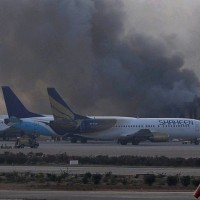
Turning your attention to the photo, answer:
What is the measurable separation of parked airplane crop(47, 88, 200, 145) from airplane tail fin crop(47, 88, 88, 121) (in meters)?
0.20

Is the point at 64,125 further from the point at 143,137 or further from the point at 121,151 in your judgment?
the point at 121,151

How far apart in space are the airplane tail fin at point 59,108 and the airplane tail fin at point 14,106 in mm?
4245

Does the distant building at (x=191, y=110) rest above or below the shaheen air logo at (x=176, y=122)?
above

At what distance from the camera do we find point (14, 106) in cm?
15138

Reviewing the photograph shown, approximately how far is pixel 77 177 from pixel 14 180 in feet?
14.2

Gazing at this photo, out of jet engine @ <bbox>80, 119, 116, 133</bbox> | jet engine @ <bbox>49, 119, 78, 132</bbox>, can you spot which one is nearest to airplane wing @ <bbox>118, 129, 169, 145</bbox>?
jet engine @ <bbox>80, 119, 116, 133</bbox>

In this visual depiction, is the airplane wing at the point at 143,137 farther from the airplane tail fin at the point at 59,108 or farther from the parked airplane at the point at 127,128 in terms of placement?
the airplane tail fin at the point at 59,108

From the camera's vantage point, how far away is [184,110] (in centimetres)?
16625

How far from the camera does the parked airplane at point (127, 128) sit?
137m

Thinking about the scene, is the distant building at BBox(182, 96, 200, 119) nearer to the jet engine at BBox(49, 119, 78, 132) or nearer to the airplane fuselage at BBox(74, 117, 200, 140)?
the airplane fuselage at BBox(74, 117, 200, 140)

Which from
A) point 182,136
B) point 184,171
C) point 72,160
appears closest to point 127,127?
point 182,136

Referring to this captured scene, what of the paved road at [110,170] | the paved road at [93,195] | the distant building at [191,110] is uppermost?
the distant building at [191,110]

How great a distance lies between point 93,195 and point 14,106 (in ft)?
355

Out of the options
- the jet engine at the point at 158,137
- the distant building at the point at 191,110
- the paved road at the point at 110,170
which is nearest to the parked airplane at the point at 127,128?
the jet engine at the point at 158,137
